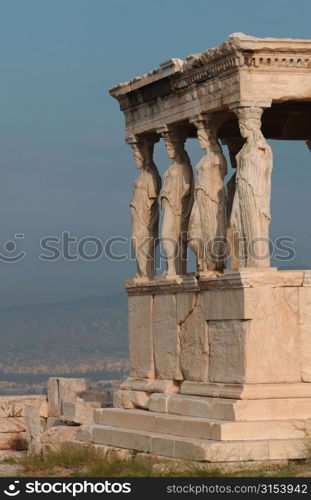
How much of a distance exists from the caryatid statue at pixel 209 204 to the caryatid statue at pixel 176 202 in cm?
92

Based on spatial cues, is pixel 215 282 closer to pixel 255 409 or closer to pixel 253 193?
pixel 253 193

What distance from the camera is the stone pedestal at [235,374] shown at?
61.6 ft

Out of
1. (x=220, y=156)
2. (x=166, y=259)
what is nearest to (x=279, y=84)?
(x=220, y=156)

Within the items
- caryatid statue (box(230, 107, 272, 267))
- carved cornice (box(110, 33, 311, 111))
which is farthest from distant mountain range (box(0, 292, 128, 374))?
caryatid statue (box(230, 107, 272, 267))

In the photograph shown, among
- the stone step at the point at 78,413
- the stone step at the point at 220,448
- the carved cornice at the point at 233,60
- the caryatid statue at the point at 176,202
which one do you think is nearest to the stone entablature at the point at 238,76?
the carved cornice at the point at 233,60

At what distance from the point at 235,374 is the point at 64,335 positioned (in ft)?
250

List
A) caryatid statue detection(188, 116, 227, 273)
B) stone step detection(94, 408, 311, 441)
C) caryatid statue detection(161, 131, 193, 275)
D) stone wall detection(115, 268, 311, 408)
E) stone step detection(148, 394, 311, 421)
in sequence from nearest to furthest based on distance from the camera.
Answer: stone step detection(94, 408, 311, 441) < stone step detection(148, 394, 311, 421) < stone wall detection(115, 268, 311, 408) < caryatid statue detection(188, 116, 227, 273) < caryatid statue detection(161, 131, 193, 275)

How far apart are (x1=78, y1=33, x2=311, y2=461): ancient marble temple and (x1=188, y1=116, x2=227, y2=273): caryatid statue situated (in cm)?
2

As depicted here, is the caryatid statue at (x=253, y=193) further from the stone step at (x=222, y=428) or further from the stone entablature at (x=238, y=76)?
the stone step at (x=222, y=428)

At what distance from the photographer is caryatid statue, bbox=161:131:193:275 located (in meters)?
21.5

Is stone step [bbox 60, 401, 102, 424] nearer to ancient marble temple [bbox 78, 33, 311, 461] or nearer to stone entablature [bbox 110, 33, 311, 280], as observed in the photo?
ancient marble temple [bbox 78, 33, 311, 461]

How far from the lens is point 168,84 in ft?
70.2

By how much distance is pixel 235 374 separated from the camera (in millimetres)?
19312
